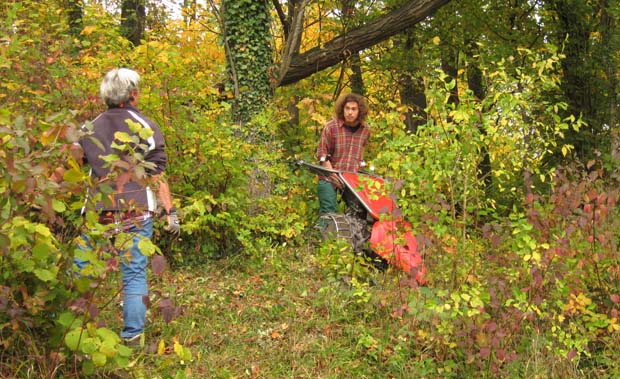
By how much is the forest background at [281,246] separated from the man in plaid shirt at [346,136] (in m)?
0.69

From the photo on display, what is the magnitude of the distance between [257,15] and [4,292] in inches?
233

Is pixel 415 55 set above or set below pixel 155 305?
above

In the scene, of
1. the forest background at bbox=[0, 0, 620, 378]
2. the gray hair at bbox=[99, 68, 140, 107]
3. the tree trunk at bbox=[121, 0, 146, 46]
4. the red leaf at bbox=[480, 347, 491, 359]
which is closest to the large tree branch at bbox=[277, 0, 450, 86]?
the forest background at bbox=[0, 0, 620, 378]

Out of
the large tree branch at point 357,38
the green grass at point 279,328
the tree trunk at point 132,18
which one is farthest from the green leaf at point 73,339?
the tree trunk at point 132,18

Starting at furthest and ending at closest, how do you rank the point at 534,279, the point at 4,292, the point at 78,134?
the point at 534,279, the point at 4,292, the point at 78,134

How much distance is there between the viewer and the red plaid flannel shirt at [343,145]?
7.25 metres

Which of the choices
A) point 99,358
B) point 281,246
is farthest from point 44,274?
point 281,246

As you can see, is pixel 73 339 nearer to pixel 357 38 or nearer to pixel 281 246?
pixel 281 246

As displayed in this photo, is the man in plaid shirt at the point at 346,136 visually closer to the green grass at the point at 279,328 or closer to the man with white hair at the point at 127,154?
the green grass at the point at 279,328

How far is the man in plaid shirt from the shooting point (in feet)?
23.6

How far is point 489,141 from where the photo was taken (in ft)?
15.1

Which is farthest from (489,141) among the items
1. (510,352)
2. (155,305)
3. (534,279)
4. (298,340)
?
(155,305)

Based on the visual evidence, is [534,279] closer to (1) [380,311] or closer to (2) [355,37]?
(1) [380,311]

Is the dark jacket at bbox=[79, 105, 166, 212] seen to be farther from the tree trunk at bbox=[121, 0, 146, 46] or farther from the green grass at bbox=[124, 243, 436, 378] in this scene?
the tree trunk at bbox=[121, 0, 146, 46]
